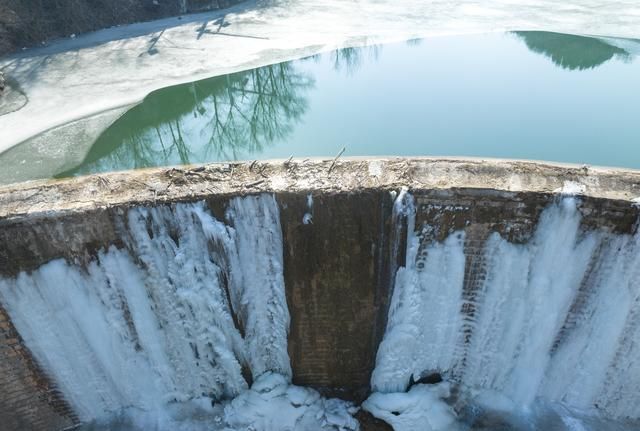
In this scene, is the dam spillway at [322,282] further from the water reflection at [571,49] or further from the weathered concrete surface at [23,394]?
the water reflection at [571,49]

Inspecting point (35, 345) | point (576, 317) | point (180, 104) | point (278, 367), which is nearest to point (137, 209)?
point (35, 345)

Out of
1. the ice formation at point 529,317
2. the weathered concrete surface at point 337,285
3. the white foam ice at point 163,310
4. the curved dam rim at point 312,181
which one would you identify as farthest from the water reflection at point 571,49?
the white foam ice at point 163,310

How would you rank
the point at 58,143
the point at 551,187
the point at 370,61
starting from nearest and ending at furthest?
the point at 551,187, the point at 58,143, the point at 370,61

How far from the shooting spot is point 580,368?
403cm

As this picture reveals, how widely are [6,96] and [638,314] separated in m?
9.50

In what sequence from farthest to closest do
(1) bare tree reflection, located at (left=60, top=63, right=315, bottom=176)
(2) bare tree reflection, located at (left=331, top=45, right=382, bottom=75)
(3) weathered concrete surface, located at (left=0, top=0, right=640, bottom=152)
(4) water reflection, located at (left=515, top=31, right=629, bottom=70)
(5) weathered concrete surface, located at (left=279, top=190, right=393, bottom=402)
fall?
(2) bare tree reflection, located at (left=331, top=45, right=382, bottom=75), (4) water reflection, located at (left=515, top=31, right=629, bottom=70), (3) weathered concrete surface, located at (left=0, top=0, right=640, bottom=152), (1) bare tree reflection, located at (left=60, top=63, right=315, bottom=176), (5) weathered concrete surface, located at (left=279, top=190, right=393, bottom=402)

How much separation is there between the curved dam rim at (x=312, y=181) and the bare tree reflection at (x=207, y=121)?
3.21 metres

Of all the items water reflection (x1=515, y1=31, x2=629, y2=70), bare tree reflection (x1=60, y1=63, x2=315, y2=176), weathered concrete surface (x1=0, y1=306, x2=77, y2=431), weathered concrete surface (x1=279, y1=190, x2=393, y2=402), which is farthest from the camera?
water reflection (x1=515, y1=31, x2=629, y2=70)

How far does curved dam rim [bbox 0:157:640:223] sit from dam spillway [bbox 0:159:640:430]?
18mm

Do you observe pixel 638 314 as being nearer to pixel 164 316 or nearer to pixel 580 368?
pixel 580 368

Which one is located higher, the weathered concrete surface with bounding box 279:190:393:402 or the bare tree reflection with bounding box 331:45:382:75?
the bare tree reflection with bounding box 331:45:382:75

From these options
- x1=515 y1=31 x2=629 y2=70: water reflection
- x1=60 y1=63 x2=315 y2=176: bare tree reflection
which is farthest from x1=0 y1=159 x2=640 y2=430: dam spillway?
x1=515 y1=31 x2=629 y2=70: water reflection

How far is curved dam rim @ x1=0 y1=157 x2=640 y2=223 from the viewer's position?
11.4 feet

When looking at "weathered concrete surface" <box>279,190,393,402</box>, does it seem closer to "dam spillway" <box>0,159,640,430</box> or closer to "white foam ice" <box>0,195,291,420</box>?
"dam spillway" <box>0,159,640,430</box>
